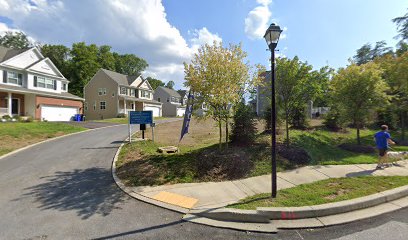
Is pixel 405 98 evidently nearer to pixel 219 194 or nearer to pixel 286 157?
pixel 286 157

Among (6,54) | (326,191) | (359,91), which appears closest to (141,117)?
(326,191)

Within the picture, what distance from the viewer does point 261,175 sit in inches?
288

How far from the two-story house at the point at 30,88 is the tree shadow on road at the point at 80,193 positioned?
2081 centimetres

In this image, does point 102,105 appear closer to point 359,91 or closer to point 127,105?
point 127,105

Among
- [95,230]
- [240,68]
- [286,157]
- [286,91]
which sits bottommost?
[95,230]

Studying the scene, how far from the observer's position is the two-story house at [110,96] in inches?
1533

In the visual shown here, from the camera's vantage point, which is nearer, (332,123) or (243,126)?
(243,126)

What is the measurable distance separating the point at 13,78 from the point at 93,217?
27.8m

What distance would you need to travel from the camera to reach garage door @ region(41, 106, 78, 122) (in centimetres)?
2578

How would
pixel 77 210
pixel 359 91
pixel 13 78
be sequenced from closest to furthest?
pixel 77 210 → pixel 359 91 → pixel 13 78

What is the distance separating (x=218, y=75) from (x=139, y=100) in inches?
1437

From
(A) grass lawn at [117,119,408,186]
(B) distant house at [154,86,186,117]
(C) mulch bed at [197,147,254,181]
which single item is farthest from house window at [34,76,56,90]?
(B) distant house at [154,86,186,117]

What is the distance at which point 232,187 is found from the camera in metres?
6.30

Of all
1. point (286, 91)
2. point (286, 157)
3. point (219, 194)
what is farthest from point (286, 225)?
point (286, 91)
